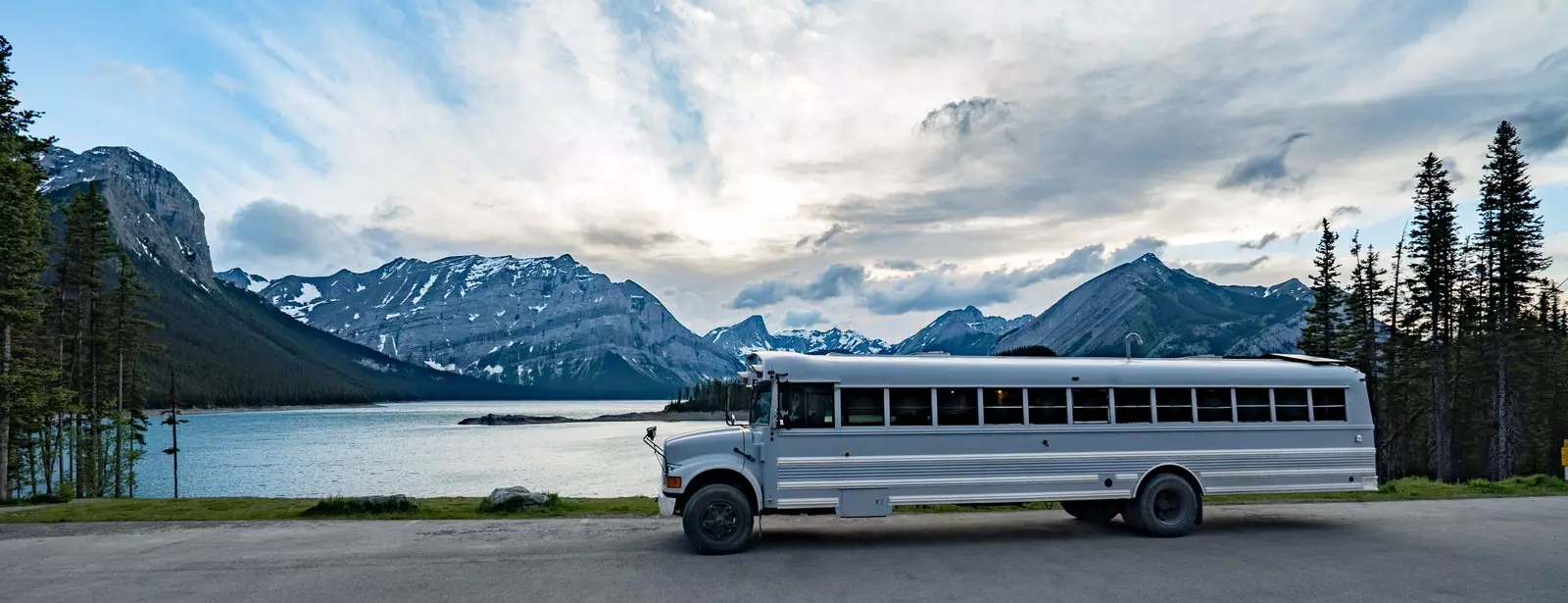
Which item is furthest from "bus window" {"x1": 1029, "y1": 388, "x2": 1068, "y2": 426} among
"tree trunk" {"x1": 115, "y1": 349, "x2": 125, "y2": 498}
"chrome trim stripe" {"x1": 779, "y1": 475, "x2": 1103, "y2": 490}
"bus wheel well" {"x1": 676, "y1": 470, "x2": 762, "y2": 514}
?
"tree trunk" {"x1": 115, "y1": 349, "x2": 125, "y2": 498}

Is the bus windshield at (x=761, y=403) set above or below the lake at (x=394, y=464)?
above

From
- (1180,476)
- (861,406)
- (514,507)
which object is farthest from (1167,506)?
(514,507)

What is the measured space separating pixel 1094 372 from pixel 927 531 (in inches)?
150

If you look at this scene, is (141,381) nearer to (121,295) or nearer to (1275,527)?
(121,295)

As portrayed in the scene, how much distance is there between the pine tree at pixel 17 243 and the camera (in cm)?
2406

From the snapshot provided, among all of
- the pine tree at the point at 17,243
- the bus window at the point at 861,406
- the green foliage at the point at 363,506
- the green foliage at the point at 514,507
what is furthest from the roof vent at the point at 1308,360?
the pine tree at the point at 17,243

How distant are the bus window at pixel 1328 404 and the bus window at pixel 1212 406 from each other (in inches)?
68.8

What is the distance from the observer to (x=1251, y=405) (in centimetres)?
1462

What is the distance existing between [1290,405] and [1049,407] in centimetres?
458

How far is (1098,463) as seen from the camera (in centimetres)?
1391

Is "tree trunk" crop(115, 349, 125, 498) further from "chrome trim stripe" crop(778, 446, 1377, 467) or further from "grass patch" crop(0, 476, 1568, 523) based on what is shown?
"chrome trim stripe" crop(778, 446, 1377, 467)

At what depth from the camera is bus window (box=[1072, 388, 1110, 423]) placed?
548 inches

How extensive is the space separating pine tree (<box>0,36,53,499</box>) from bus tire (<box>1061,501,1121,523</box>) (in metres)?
28.1

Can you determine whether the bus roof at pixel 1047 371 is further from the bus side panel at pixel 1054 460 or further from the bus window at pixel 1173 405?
the bus side panel at pixel 1054 460
